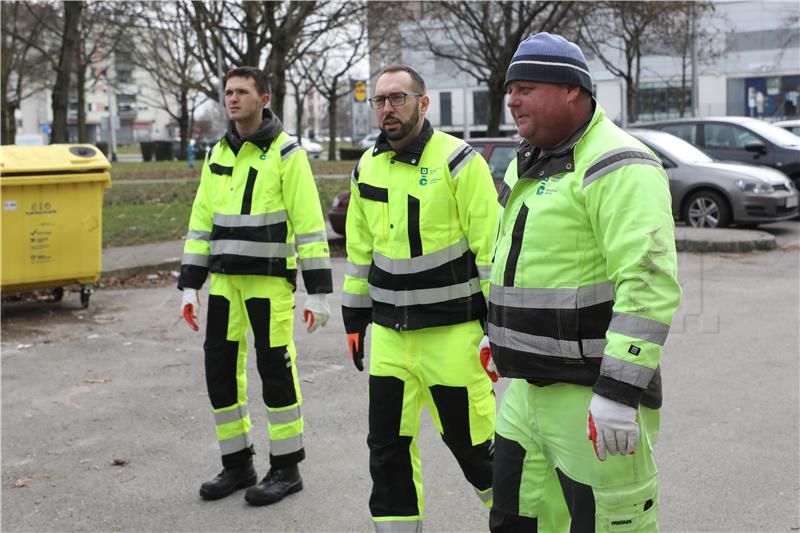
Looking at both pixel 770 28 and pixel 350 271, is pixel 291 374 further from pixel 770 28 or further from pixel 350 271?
pixel 770 28

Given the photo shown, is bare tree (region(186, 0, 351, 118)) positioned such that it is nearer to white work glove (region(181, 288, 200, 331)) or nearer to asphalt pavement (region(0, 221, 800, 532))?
asphalt pavement (region(0, 221, 800, 532))

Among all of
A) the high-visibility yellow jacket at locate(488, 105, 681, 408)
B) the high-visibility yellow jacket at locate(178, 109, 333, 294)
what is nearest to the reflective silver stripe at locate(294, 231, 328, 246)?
the high-visibility yellow jacket at locate(178, 109, 333, 294)

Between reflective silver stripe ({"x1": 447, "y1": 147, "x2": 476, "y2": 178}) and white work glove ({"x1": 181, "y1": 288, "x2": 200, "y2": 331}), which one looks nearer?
reflective silver stripe ({"x1": 447, "y1": 147, "x2": 476, "y2": 178})

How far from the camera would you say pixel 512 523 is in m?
2.98

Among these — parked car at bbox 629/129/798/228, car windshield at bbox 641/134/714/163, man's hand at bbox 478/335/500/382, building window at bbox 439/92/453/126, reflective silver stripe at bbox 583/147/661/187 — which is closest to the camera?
reflective silver stripe at bbox 583/147/661/187

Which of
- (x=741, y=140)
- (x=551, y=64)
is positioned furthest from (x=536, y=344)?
(x=741, y=140)

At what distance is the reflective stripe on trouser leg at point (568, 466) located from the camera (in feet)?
8.91

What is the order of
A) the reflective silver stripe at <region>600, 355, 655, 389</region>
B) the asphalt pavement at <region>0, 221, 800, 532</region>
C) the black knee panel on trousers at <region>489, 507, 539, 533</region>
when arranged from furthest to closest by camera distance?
the asphalt pavement at <region>0, 221, 800, 532</region>
the black knee panel on trousers at <region>489, 507, 539, 533</region>
the reflective silver stripe at <region>600, 355, 655, 389</region>

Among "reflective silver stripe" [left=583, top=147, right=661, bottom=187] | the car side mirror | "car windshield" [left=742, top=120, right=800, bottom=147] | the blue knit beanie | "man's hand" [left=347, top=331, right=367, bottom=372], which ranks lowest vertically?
"man's hand" [left=347, top=331, right=367, bottom=372]

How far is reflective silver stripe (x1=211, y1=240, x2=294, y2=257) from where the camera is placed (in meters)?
4.69

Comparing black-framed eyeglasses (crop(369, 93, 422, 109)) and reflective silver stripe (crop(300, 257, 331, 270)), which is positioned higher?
black-framed eyeglasses (crop(369, 93, 422, 109))

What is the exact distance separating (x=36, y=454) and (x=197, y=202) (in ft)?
5.73

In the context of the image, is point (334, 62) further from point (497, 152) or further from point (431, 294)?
point (431, 294)

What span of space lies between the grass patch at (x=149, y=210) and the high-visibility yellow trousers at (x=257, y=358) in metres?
8.93
